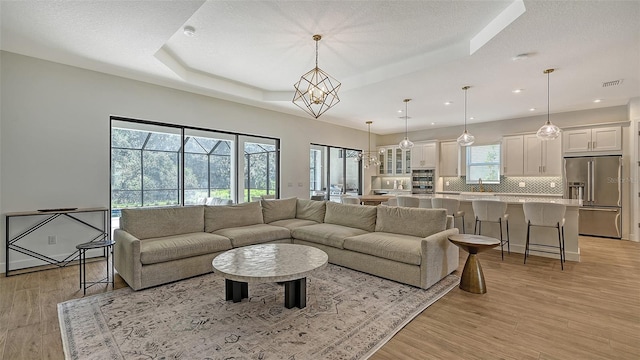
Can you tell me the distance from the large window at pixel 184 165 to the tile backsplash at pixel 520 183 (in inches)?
214

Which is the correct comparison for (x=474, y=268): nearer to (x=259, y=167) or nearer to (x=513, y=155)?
(x=259, y=167)

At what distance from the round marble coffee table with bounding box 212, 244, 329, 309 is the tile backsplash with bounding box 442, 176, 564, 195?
21.8 ft

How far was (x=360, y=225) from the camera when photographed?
4367 mm

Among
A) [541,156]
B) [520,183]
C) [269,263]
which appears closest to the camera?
[269,263]

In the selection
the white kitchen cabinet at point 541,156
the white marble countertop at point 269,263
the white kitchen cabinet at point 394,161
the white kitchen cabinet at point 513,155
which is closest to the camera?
the white marble countertop at point 269,263

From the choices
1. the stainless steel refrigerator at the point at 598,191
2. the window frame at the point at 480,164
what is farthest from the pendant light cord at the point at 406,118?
the stainless steel refrigerator at the point at 598,191

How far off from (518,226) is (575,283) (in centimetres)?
152

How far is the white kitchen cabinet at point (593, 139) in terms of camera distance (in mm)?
5949

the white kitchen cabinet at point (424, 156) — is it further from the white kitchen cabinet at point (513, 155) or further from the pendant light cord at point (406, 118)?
the white kitchen cabinet at point (513, 155)

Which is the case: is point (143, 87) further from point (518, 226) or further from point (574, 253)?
point (574, 253)

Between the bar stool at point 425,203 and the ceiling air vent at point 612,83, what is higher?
the ceiling air vent at point 612,83

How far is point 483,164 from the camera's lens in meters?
7.86

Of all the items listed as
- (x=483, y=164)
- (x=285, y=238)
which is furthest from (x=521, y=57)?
(x=483, y=164)

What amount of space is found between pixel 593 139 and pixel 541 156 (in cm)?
95
